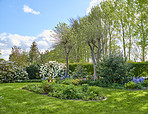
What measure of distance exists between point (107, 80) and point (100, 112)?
18.0 feet

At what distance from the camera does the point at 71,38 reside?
1375 cm

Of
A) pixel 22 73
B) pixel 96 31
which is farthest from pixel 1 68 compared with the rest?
pixel 96 31

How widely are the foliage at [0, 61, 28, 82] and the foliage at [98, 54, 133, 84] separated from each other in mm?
7413

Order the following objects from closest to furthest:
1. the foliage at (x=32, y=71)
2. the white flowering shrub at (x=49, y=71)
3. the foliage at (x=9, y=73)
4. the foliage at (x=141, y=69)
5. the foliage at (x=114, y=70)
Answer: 1. the foliage at (x=114, y=70)
2. the white flowering shrub at (x=49, y=71)
3. the foliage at (x=9, y=73)
4. the foliage at (x=141, y=69)
5. the foliage at (x=32, y=71)

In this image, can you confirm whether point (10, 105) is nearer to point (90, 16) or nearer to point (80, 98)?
point (80, 98)

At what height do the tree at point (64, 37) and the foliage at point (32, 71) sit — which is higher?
the tree at point (64, 37)

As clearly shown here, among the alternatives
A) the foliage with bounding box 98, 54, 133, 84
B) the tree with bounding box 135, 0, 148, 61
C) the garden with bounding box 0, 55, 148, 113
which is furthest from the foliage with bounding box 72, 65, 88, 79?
the tree with bounding box 135, 0, 148, 61

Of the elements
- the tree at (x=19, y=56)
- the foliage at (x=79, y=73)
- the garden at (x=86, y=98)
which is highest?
the tree at (x=19, y=56)

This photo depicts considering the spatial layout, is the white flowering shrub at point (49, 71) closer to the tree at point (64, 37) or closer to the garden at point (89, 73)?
the garden at point (89, 73)

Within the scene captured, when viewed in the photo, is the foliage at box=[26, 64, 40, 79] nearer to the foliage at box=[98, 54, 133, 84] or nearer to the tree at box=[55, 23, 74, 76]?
the tree at box=[55, 23, 74, 76]

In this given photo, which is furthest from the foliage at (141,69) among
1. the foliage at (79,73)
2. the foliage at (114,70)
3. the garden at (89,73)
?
the foliage at (79,73)

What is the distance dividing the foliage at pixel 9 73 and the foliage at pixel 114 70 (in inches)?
292

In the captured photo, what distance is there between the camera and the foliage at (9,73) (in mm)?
12469

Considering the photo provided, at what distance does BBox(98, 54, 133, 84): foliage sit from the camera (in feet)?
31.2
